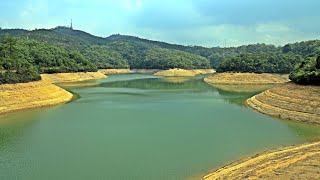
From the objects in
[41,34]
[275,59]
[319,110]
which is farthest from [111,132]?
[41,34]

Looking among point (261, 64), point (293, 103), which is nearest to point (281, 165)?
point (293, 103)

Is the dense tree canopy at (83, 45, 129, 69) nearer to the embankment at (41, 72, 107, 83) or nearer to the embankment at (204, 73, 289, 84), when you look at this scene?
the embankment at (41, 72, 107, 83)

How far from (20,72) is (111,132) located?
68.3 ft

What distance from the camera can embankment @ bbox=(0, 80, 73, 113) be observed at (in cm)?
3703

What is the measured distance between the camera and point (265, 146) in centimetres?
2247

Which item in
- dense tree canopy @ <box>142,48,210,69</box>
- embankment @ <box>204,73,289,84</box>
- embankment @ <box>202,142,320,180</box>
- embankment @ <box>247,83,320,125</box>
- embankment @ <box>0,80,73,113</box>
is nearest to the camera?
embankment @ <box>202,142,320,180</box>

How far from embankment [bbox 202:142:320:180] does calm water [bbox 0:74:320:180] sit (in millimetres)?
1268

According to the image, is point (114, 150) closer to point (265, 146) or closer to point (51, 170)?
point (51, 170)

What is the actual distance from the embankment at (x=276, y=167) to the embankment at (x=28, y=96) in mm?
26203

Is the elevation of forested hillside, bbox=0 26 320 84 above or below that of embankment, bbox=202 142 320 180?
above

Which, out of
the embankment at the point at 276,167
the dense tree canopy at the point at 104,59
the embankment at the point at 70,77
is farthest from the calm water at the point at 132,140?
the dense tree canopy at the point at 104,59

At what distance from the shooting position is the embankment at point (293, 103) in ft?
102

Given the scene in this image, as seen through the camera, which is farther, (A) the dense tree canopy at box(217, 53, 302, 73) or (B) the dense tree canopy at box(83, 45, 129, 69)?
(B) the dense tree canopy at box(83, 45, 129, 69)

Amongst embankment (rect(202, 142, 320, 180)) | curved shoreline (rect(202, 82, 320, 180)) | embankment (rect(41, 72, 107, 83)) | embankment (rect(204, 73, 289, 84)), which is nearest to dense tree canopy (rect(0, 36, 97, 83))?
embankment (rect(41, 72, 107, 83))
